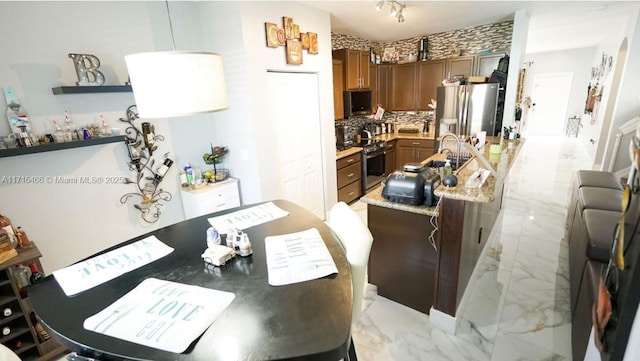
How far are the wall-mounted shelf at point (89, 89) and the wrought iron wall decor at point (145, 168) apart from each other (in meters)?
0.24

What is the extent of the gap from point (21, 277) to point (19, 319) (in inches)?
11.6

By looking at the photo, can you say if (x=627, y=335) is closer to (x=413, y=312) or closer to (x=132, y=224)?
(x=413, y=312)

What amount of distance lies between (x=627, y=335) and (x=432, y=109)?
498 centimetres

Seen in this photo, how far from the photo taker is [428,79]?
514cm

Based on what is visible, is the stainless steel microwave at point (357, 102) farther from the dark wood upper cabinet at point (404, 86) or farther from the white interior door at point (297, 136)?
the white interior door at point (297, 136)

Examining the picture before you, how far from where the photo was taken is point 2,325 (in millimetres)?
1832

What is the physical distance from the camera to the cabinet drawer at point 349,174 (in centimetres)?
418

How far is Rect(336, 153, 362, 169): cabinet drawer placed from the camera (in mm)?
4109

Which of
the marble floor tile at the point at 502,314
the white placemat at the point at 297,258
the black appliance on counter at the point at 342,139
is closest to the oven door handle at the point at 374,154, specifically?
the black appliance on counter at the point at 342,139

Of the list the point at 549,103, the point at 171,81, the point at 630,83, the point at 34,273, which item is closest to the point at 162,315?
the point at 171,81

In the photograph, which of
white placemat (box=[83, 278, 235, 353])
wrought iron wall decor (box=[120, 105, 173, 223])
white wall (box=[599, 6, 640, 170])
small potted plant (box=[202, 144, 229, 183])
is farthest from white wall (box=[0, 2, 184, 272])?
white wall (box=[599, 6, 640, 170])

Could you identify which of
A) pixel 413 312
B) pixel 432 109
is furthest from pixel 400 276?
pixel 432 109

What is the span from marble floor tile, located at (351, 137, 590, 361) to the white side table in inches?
67.7

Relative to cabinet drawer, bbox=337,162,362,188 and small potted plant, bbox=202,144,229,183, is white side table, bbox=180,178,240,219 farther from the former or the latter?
cabinet drawer, bbox=337,162,362,188
